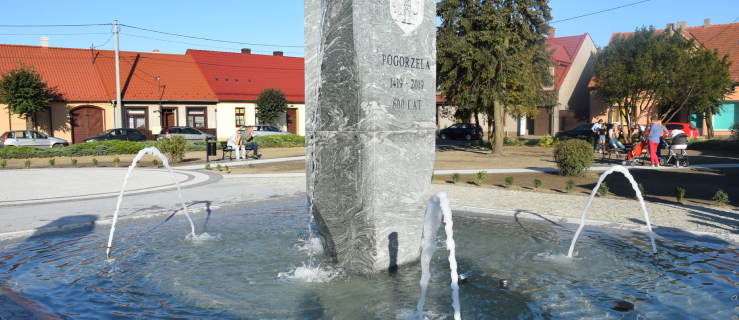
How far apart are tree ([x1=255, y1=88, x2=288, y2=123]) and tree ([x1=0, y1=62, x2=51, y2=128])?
14.8 m

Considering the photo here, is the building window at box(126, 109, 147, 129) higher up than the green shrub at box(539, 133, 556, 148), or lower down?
higher up

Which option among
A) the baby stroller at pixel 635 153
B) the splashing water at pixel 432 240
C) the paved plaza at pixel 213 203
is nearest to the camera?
the splashing water at pixel 432 240

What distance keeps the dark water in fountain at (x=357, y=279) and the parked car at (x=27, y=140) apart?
28095mm

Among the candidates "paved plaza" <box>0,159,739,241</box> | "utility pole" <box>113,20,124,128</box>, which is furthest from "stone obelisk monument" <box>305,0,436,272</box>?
"utility pole" <box>113,20,124,128</box>

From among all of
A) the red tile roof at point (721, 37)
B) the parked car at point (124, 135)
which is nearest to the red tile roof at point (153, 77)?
the parked car at point (124, 135)

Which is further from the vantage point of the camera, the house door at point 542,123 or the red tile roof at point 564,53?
the house door at point 542,123

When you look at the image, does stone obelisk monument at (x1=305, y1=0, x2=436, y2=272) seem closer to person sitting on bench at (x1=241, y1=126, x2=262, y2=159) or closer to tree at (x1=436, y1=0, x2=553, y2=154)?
person sitting on bench at (x1=241, y1=126, x2=262, y2=159)

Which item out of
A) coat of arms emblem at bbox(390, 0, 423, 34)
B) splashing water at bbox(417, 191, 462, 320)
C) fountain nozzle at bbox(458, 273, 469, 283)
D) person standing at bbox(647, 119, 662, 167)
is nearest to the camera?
splashing water at bbox(417, 191, 462, 320)

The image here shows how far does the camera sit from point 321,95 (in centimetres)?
623

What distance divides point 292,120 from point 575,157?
114 feet

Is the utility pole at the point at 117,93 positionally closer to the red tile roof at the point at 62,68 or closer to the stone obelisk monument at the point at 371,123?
the red tile roof at the point at 62,68

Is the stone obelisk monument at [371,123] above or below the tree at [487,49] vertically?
below

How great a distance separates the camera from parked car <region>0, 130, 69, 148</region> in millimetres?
31066

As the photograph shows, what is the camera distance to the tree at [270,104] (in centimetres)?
4338
